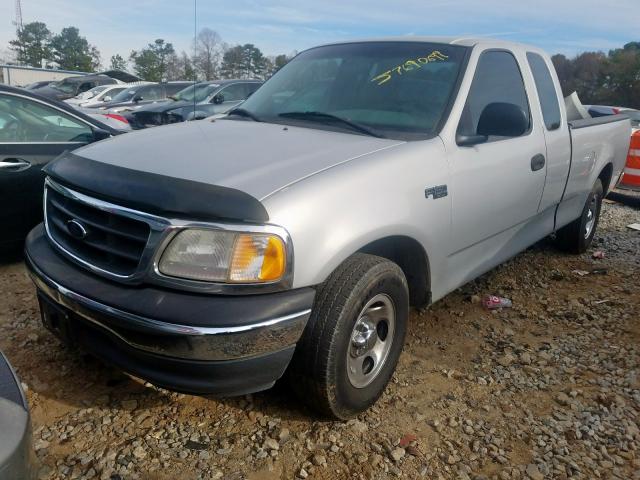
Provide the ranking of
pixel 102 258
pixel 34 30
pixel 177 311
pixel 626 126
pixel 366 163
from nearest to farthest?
pixel 177 311
pixel 102 258
pixel 366 163
pixel 626 126
pixel 34 30

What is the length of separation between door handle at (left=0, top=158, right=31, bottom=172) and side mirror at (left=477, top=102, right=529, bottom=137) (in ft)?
11.1

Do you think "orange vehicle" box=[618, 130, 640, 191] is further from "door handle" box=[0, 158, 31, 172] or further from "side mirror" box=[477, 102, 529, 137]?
"door handle" box=[0, 158, 31, 172]

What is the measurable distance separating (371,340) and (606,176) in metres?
4.06

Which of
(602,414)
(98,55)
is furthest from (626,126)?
(98,55)

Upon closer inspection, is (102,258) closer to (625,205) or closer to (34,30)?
(625,205)

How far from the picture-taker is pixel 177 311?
2033 mm

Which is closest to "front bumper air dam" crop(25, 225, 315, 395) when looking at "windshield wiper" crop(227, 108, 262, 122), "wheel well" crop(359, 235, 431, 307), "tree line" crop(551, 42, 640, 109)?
"wheel well" crop(359, 235, 431, 307)

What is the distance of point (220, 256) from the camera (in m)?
2.10

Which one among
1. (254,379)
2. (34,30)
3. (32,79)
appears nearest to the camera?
(254,379)

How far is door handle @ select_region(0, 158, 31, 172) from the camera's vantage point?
162 inches

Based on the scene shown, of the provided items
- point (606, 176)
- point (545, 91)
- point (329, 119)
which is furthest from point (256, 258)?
point (606, 176)

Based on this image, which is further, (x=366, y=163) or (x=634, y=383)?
(x=634, y=383)

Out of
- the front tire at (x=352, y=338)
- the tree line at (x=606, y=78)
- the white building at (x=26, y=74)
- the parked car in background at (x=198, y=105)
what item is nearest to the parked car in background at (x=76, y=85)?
the white building at (x=26, y=74)

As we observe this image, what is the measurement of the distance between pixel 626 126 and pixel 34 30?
73.6 metres
